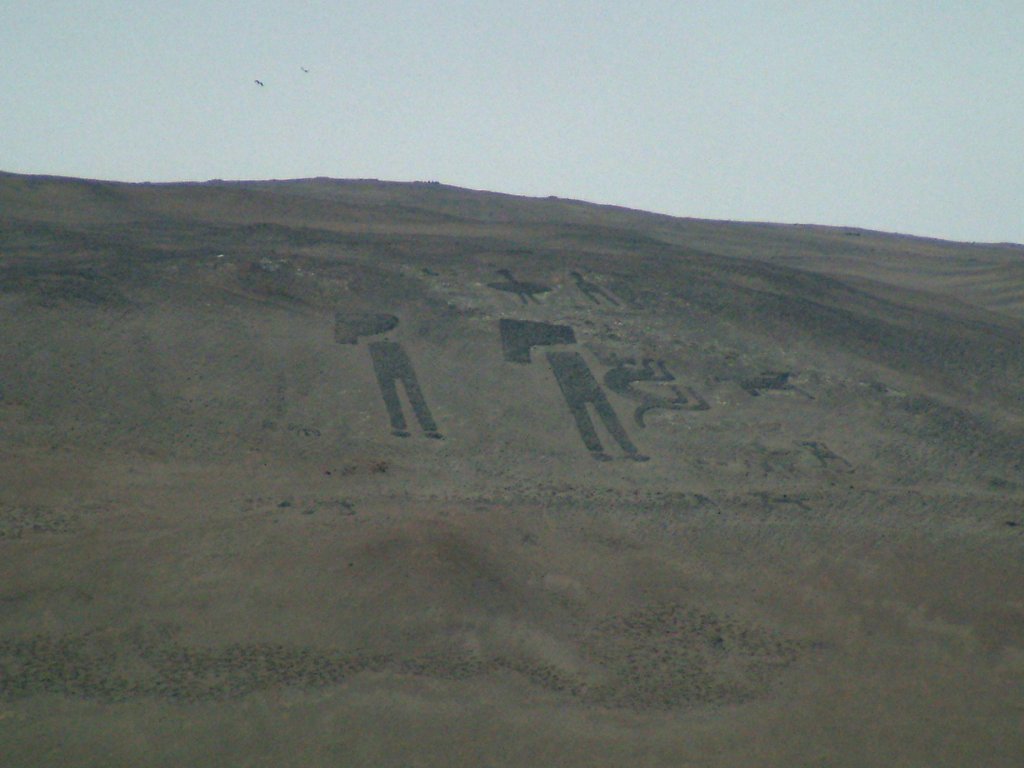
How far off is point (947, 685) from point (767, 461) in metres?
5.38

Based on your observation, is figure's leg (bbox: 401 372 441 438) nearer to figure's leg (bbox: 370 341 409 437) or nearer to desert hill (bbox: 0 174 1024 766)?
desert hill (bbox: 0 174 1024 766)

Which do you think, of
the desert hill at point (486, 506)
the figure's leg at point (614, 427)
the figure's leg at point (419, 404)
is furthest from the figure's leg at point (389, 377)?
the figure's leg at point (614, 427)

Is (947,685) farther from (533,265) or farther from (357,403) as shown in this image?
(533,265)

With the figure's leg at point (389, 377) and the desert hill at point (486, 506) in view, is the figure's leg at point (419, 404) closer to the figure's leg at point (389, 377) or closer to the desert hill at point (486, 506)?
the desert hill at point (486, 506)

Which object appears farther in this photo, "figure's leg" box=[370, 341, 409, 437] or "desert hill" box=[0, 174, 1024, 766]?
"figure's leg" box=[370, 341, 409, 437]

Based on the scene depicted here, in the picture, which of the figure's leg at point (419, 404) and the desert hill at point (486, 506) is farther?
the figure's leg at point (419, 404)

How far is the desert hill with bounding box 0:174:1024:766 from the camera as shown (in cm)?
895

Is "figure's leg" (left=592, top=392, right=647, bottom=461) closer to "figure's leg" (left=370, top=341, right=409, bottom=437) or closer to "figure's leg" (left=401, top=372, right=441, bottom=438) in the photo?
"figure's leg" (left=401, top=372, right=441, bottom=438)

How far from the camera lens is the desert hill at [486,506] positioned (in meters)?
8.95

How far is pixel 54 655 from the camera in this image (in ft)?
29.6

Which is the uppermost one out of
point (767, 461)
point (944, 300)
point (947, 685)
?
point (944, 300)

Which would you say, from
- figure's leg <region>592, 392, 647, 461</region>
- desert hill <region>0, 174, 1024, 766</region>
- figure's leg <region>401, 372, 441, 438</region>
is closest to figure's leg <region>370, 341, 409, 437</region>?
desert hill <region>0, 174, 1024, 766</region>

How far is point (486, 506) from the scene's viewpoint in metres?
12.8

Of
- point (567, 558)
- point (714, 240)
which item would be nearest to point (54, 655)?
point (567, 558)
